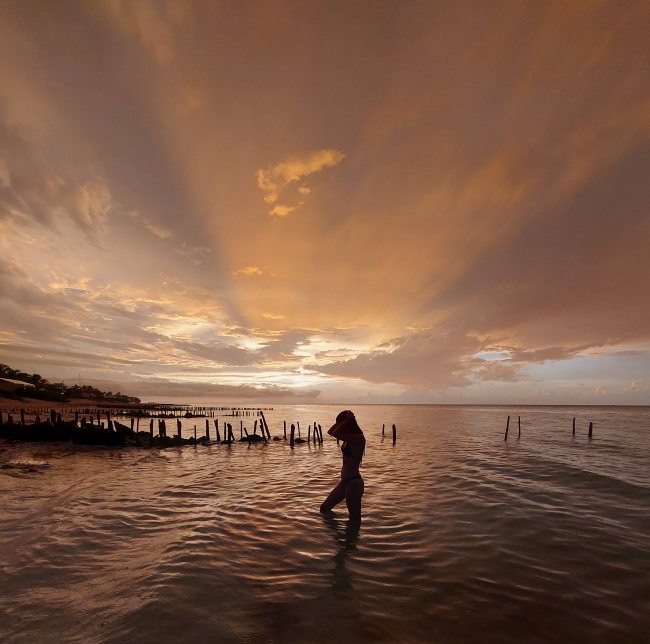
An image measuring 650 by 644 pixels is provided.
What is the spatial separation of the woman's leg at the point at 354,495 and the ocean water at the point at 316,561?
38 centimetres

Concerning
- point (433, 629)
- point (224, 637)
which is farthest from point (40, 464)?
point (433, 629)

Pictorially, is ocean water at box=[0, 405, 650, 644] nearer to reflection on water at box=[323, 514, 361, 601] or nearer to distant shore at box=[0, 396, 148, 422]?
reflection on water at box=[323, 514, 361, 601]

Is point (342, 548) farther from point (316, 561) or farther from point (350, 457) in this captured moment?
point (350, 457)

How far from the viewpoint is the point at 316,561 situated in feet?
24.9

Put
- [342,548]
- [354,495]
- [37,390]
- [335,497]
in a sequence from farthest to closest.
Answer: [37,390], [335,497], [354,495], [342,548]

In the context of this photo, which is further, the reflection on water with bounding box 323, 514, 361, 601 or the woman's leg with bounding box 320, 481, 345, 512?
the woman's leg with bounding box 320, 481, 345, 512

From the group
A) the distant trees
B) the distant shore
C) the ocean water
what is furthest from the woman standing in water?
the distant trees

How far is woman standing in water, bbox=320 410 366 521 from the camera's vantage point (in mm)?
9102

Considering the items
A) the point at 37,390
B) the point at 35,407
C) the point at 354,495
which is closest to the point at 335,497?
the point at 354,495

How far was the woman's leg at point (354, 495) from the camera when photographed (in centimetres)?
965

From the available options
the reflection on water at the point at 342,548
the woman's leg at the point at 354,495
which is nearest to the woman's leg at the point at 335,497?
the woman's leg at the point at 354,495

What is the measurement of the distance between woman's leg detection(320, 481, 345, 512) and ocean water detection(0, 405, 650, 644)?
458 millimetres

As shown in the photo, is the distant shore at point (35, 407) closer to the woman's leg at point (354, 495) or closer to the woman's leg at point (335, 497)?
the woman's leg at point (335, 497)

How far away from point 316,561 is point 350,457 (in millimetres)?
2536
